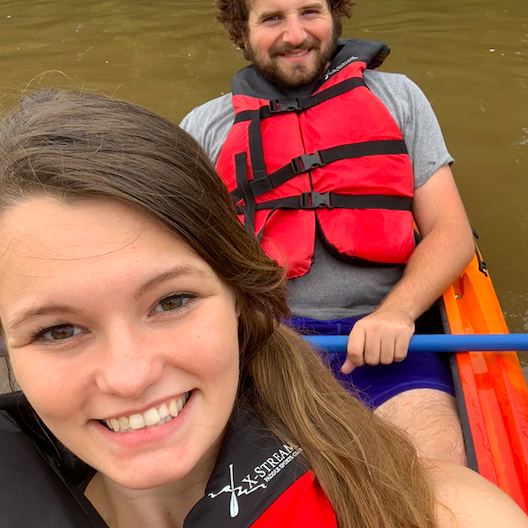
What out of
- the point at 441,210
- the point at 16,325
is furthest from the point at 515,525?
the point at 441,210

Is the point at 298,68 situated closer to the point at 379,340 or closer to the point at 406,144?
the point at 406,144

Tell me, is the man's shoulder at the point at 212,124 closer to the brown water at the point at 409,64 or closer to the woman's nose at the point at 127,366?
the brown water at the point at 409,64

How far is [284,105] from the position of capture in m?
1.91

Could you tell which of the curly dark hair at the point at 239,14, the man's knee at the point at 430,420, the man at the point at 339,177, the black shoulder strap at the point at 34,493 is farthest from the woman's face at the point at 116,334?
the curly dark hair at the point at 239,14

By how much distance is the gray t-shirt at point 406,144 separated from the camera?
66.4 inches

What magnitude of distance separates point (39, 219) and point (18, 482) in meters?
0.41

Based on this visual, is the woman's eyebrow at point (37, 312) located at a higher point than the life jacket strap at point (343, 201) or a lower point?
higher

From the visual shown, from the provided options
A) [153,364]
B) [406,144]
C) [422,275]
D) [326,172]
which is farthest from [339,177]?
[153,364]

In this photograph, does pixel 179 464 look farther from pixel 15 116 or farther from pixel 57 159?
pixel 15 116

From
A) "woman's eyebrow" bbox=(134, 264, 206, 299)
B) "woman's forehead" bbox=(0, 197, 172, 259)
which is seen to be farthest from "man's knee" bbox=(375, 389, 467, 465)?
"woman's forehead" bbox=(0, 197, 172, 259)

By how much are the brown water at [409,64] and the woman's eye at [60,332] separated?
1657 millimetres

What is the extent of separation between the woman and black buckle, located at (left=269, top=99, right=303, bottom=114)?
111 cm

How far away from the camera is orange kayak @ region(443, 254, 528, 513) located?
1191mm

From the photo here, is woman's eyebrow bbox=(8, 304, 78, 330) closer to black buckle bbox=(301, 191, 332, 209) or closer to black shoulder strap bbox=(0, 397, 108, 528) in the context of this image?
black shoulder strap bbox=(0, 397, 108, 528)
